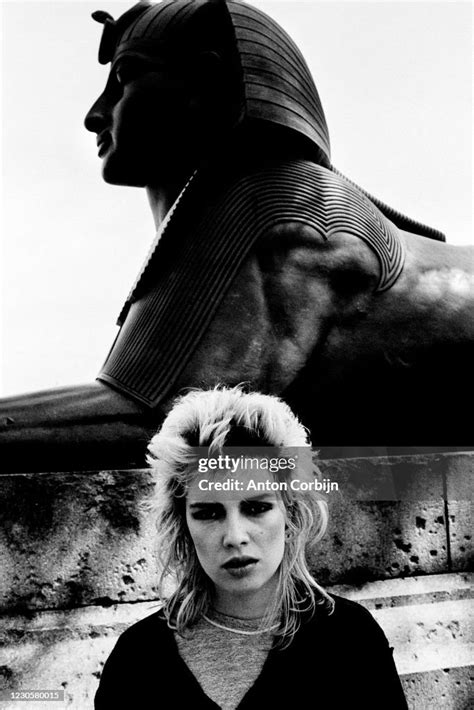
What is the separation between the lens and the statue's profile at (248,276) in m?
2.98

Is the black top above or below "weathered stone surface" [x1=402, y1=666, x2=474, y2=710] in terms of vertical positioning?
above

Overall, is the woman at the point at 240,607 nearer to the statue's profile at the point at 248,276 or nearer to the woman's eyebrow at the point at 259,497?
the woman's eyebrow at the point at 259,497

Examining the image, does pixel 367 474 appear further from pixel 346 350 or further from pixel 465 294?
pixel 465 294

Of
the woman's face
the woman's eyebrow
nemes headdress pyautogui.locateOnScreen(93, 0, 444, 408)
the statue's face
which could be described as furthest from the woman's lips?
the statue's face

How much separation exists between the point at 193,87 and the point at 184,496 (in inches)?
89.1

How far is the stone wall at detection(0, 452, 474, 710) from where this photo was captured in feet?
8.11

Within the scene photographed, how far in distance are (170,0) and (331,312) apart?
168 centimetres

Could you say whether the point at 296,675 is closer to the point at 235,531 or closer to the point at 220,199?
the point at 235,531

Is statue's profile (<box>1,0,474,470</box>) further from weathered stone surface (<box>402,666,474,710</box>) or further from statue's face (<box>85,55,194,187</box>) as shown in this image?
weathered stone surface (<box>402,666,474,710</box>)

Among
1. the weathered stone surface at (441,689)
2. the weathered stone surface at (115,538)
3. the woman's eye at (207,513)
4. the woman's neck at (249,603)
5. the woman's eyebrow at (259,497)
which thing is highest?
the woman's eyebrow at (259,497)

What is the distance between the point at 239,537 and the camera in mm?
1843

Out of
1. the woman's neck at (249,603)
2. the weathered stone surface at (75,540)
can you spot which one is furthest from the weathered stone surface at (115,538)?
the woman's neck at (249,603)

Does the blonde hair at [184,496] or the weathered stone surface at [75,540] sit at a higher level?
the blonde hair at [184,496]

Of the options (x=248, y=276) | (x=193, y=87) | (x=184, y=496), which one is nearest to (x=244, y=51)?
(x=193, y=87)
